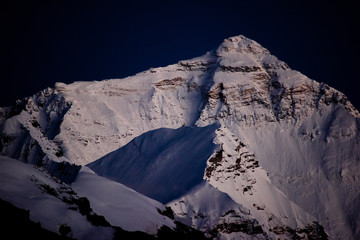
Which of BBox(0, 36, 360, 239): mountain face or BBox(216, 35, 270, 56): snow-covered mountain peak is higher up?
BBox(216, 35, 270, 56): snow-covered mountain peak

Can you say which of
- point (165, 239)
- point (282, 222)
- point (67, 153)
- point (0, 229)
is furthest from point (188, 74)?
point (0, 229)

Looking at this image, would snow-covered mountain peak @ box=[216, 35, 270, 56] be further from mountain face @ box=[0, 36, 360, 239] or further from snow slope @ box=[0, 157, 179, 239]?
snow slope @ box=[0, 157, 179, 239]

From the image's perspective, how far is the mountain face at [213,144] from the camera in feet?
215

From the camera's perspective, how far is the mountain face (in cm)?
6556

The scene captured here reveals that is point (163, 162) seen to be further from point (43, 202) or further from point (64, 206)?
point (43, 202)

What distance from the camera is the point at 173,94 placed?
157 meters

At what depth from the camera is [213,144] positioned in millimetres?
80250

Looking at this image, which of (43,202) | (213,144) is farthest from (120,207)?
(213,144)

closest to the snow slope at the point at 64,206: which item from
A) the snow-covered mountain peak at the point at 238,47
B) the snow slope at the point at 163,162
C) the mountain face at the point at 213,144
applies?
the mountain face at the point at 213,144

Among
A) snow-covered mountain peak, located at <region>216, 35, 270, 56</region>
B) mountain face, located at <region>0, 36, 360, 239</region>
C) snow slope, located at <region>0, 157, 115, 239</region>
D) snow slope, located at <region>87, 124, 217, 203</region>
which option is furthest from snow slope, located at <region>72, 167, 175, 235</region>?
snow-covered mountain peak, located at <region>216, 35, 270, 56</region>

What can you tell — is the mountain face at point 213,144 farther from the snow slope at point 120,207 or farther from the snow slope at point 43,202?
the snow slope at point 43,202

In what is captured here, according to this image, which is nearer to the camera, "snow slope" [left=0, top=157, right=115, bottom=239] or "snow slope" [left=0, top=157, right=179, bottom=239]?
"snow slope" [left=0, top=157, right=115, bottom=239]

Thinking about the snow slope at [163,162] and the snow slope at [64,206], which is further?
the snow slope at [163,162]

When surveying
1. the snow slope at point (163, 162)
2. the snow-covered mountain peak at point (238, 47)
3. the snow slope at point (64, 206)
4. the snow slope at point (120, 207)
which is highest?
the snow-covered mountain peak at point (238, 47)
